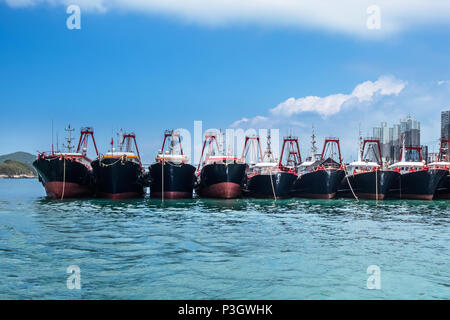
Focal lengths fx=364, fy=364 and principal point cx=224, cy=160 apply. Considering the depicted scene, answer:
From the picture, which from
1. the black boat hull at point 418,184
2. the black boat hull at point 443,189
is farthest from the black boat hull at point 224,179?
the black boat hull at point 443,189

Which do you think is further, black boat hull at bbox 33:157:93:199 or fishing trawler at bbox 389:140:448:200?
fishing trawler at bbox 389:140:448:200

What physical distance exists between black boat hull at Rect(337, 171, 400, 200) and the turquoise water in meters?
20.4

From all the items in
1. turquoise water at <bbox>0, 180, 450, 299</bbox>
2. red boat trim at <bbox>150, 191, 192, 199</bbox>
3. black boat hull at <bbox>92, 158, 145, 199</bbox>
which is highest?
Answer: black boat hull at <bbox>92, 158, 145, 199</bbox>

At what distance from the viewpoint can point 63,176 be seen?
129ft

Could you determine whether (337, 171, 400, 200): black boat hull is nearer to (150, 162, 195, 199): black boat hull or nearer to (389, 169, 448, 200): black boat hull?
(389, 169, 448, 200): black boat hull

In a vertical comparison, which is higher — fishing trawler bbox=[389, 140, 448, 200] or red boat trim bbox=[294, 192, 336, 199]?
fishing trawler bbox=[389, 140, 448, 200]

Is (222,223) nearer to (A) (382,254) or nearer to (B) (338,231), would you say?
(B) (338,231)

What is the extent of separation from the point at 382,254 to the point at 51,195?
3774 centimetres

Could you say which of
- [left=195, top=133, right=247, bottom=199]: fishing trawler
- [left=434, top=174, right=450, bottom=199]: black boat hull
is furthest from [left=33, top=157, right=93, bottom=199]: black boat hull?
[left=434, top=174, right=450, bottom=199]: black boat hull

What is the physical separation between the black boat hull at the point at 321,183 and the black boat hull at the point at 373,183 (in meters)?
1.83

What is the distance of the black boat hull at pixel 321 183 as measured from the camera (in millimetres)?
42531

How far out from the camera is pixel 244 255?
13.1 meters

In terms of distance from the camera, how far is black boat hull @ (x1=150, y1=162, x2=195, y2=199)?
39.3 meters
